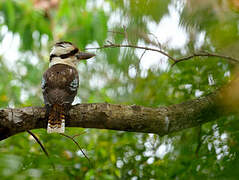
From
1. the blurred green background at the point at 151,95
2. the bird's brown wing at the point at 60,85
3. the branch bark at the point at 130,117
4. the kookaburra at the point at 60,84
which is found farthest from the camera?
the bird's brown wing at the point at 60,85

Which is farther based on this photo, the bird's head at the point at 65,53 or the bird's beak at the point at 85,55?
the bird's head at the point at 65,53

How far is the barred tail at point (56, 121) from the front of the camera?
8.23 ft

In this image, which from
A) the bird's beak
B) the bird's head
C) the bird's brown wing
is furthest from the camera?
the bird's head

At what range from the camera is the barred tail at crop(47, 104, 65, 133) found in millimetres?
2510

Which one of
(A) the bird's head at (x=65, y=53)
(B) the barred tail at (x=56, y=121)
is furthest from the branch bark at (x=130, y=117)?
(A) the bird's head at (x=65, y=53)

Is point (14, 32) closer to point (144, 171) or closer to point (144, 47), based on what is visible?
point (144, 171)

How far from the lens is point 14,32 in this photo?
5.92 metres

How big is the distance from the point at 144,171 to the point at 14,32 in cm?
404

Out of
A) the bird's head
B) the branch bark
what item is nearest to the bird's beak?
the bird's head

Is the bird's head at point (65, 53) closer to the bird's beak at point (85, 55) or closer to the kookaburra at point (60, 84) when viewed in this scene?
the kookaburra at point (60, 84)

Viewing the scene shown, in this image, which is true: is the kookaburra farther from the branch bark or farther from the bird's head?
the branch bark

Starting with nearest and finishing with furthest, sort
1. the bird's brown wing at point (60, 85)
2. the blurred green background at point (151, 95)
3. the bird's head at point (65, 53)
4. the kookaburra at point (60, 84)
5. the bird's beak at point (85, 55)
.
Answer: the blurred green background at point (151, 95)
the kookaburra at point (60, 84)
the bird's beak at point (85, 55)
the bird's brown wing at point (60, 85)
the bird's head at point (65, 53)

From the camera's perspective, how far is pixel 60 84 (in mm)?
3240

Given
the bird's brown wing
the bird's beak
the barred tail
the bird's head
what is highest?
the bird's head
